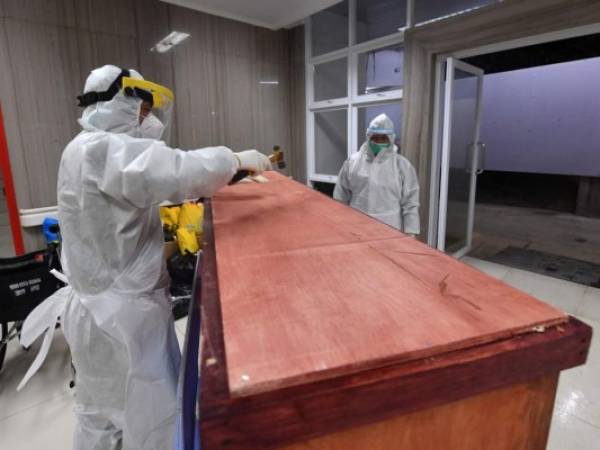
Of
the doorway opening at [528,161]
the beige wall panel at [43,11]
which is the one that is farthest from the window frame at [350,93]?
the beige wall panel at [43,11]

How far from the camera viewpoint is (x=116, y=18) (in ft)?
10.7

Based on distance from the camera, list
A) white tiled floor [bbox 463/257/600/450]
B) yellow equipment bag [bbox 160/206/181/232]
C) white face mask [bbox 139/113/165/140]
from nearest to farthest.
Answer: white face mask [bbox 139/113/165/140] < white tiled floor [bbox 463/257/600/450] < yellow equipment bag [bbox 160/206/181/232]

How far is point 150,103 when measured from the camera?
4.12 ft

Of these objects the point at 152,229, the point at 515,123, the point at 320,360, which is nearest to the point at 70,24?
the point at 152,229

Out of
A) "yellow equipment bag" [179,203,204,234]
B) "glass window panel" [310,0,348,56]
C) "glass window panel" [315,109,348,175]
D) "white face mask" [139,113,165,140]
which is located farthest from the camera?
"glass window panel" [315,109,348,175]

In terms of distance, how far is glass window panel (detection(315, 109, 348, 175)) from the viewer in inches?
184

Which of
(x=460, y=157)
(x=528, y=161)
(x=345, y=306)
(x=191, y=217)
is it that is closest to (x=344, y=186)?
(x=191, y=217)

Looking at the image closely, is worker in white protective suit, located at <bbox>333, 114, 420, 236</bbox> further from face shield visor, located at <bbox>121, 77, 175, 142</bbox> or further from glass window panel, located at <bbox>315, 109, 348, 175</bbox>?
glass window panel, located at <bbox>315, 109, 348, 175</bbox>

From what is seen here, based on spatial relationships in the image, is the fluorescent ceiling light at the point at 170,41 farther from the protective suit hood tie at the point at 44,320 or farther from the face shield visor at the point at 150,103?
the protective suit hood tie at the point at 44,320

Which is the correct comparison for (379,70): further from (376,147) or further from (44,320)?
(44,320)

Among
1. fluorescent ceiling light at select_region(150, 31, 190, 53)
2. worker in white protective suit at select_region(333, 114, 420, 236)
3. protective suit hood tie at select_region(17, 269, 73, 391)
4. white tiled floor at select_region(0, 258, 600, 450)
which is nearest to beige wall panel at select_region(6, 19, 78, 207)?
fluorescent ceiling light at select_region(150, 31, 190, 53)

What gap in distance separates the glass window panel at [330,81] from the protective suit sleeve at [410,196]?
7.70 ft

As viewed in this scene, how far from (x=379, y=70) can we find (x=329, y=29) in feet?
2.87

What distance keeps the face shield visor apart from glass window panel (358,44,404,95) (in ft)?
9.90
